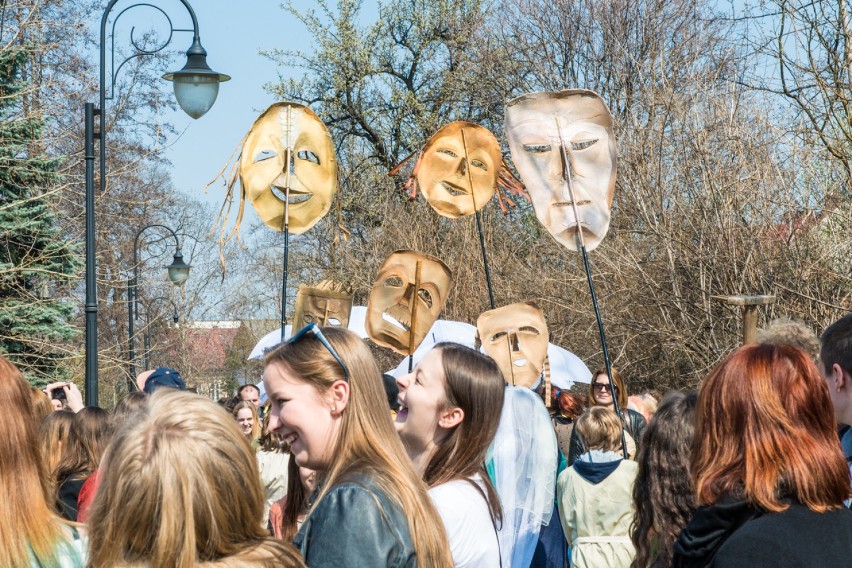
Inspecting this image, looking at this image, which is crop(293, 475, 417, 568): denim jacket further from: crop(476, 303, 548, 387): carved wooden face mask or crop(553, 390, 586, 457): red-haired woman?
crop(553, 390, 586, 457): red-haired woman

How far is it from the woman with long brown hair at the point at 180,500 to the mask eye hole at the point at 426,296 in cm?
551

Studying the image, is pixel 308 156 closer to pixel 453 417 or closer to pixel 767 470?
pixel 453 417

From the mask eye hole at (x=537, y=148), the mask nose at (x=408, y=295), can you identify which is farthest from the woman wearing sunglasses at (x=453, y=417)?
the mask nose at (x=408, y=295)

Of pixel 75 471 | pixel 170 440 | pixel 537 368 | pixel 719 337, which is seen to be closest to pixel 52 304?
pixel 719 337

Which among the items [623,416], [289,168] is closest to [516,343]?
[623,416]

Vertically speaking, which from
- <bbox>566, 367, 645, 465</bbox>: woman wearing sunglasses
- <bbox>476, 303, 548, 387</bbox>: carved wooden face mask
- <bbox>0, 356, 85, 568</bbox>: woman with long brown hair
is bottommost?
<bbox>566, 367, 645, 465</bbox>: woman wearing sunglasses

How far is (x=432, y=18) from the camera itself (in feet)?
83.7

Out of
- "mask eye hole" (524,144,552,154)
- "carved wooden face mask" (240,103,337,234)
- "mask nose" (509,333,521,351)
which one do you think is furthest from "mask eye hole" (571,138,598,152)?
"carved wooden face mask" (240,103,337,234)

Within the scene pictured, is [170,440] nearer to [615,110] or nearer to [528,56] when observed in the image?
[615,110]

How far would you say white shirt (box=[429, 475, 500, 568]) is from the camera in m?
2.98

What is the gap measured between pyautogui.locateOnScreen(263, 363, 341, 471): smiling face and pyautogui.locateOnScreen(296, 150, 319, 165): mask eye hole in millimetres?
4949

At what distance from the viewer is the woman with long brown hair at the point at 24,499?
2453mm

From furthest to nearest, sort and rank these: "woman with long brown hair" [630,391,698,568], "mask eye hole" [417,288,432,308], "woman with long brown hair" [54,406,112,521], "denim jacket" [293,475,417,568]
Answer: "mask eye hole" [417,288,432,308] → "woman with long brown hair" [54,406,112,521] → "woman with long brown hair" [630,391,698,568] → "denim jacket" [293,475,417,568]

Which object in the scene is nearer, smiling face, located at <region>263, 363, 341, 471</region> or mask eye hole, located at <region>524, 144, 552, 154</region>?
smiling face, located at <region>263, 363, 341, 471</region>
